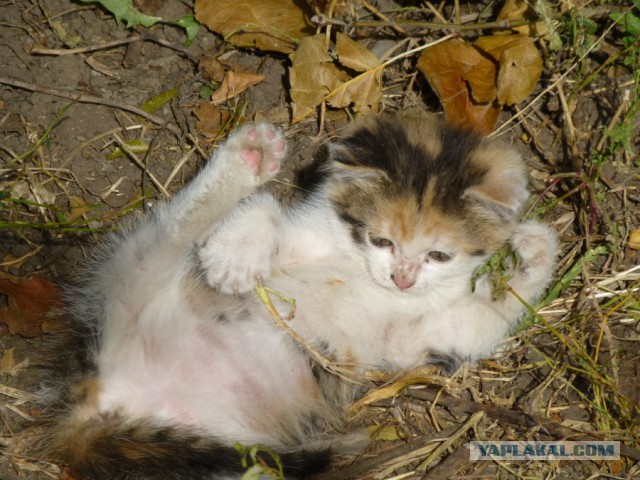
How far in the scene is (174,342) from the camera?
2502 mm

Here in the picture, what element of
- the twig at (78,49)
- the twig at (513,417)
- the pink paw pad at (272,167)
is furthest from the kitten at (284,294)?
the twig at (78,49)

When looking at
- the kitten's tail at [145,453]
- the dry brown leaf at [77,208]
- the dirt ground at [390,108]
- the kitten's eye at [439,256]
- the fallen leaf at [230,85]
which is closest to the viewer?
the kitten's tail at [145,453]

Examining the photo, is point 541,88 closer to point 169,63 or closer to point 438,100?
point 438,100

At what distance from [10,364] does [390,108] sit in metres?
2.04

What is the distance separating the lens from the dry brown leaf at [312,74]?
2955 millimetres

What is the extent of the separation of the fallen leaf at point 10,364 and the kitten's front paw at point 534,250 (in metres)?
2.10

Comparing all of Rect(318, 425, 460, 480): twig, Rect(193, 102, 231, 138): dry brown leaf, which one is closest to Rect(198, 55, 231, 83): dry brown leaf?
Rect(193, 102, 231, 138): dry brown leaf

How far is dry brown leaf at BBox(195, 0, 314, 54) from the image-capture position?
3018 millimetres

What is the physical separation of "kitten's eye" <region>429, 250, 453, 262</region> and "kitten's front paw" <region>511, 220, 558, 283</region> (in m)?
0.33

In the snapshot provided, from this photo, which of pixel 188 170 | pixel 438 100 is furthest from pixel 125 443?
pixel 438 100

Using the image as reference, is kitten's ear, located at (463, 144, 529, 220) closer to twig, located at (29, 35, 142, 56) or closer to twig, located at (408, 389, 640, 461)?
twig, located at (408, 389, 640, 461)

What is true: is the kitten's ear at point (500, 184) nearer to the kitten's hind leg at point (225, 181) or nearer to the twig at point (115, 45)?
the kitten's hind leg at point (225, 181)

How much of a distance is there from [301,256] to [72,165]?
1.19m

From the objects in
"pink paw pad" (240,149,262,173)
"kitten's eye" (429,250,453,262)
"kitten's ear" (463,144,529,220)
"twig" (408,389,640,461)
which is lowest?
"twig" (408,389,640,461)
